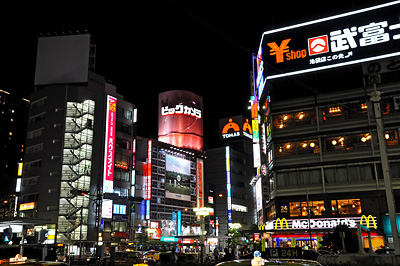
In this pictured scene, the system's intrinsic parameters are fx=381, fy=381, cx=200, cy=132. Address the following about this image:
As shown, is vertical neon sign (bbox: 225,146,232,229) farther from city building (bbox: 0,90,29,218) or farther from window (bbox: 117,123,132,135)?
city building (bbox: 0,90,29,218)

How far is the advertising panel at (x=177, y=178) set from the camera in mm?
87500

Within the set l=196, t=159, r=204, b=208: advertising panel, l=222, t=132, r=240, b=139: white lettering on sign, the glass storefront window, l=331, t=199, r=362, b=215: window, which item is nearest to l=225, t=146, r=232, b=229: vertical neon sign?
l=196, t=159, r=204, b=208: advertising panel

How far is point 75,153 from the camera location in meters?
65.1

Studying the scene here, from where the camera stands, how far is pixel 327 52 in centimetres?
4688

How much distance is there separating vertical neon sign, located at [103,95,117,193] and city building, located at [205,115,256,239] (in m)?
39.1

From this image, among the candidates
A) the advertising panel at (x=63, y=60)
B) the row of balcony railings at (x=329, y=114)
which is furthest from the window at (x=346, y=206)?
the advertising panel at (x=63, y=60)

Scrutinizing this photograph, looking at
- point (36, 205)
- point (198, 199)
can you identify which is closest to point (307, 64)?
point (36, 205)

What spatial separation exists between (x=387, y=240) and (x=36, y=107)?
196ft

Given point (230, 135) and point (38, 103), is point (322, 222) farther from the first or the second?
point (230, 135)

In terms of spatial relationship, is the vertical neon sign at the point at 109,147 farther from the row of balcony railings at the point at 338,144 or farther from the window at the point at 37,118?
the row of balcony railings at the point at 338,144

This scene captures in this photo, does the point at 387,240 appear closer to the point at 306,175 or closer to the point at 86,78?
the point at 306,175

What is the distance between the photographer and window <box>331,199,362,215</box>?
42.3 meters

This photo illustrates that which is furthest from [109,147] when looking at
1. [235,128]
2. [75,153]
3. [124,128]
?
[235,128]

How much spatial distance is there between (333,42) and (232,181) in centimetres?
6681
